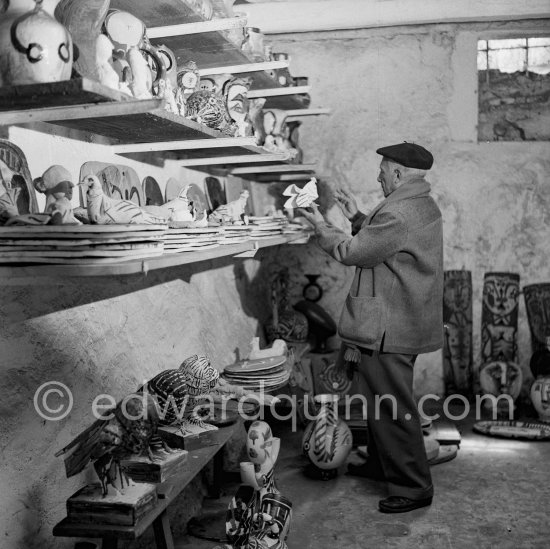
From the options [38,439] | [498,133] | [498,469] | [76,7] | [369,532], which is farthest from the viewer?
[498,133]

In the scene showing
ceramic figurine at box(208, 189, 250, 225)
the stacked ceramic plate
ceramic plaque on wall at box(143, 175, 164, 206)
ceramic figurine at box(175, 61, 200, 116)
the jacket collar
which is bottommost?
the stacked ceramic plate

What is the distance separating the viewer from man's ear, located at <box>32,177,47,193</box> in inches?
77.7

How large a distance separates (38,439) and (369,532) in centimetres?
156

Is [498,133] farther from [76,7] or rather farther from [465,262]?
[76,7]

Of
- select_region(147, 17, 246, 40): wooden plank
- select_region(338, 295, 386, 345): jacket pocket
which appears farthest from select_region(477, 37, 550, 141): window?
select_region(147, 17, 246, 40): wooden plank

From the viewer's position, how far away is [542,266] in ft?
15.4


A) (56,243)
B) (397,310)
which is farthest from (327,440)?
(56,243)

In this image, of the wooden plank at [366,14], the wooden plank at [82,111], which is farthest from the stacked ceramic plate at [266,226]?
the wooden plank at [366,14]

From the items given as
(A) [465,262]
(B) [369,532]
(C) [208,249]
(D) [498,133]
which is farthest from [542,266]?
(C) [208,249]

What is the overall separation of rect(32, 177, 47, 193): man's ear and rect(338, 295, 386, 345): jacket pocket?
1.61m

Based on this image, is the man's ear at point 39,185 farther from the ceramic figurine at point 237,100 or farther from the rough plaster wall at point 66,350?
the ceramic figurine at point 237,100

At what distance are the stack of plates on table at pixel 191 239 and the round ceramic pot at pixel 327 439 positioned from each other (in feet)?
4.21

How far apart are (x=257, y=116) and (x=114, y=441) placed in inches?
84.0

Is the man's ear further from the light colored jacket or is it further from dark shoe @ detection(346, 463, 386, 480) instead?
dark shoe @ detection(346, 463, 386, 480)
